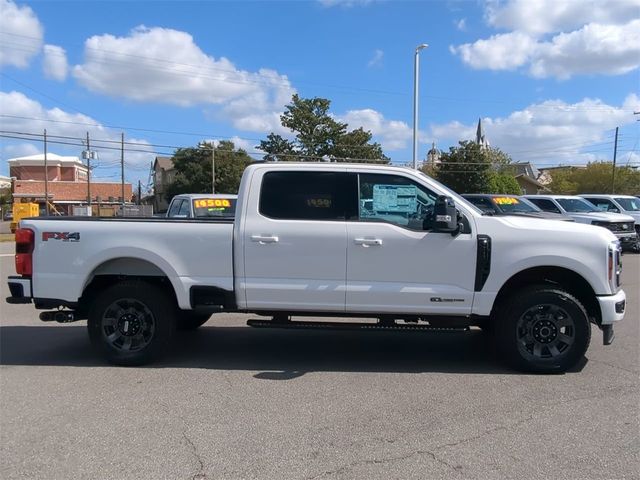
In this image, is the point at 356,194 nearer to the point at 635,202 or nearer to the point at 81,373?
the point at 81,373

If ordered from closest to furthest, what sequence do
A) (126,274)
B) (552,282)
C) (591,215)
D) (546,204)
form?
(552,282) < (126,274) < (591,215) < (546,204)

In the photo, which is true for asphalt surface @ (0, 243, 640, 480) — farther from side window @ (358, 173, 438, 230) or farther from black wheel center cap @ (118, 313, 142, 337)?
side window @ (358, 173, 438, 230)

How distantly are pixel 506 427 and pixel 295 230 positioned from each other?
2.63 meters

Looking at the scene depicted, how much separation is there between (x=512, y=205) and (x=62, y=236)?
12432 mm

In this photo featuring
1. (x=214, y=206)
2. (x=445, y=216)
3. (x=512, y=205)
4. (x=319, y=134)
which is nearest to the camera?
(x=445, y=216)

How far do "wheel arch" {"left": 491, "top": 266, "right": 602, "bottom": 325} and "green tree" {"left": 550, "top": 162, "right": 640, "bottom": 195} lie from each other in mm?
70803

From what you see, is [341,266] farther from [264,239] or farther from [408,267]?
[264,239]

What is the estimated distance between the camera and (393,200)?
222 inches

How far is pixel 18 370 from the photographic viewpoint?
5.68 meters

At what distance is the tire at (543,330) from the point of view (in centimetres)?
538

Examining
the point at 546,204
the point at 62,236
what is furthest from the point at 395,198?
the point at 546,204

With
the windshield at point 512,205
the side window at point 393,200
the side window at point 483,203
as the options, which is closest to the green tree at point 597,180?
the windshield at point 512,205

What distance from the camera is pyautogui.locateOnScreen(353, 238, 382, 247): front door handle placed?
17.8 feet

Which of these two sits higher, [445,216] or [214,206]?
[214,206]
